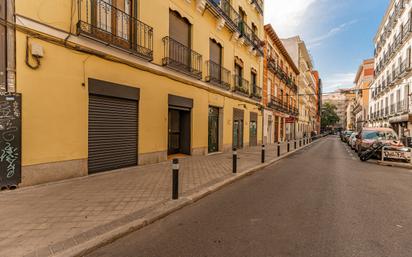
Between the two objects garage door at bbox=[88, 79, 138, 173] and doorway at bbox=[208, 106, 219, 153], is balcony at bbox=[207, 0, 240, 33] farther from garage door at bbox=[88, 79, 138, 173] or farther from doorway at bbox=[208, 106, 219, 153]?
garage door at bbox=[88, 79, 138, 173]

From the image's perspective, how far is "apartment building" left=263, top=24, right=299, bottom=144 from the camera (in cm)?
2131

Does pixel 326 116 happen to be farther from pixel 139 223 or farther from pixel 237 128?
pixel 139 223

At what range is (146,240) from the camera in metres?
3.18

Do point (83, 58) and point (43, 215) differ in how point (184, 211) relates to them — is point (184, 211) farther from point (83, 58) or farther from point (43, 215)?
point (83, 58)

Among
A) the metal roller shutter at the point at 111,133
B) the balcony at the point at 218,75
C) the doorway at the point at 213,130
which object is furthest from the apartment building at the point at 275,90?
the metal roller shutter at the point at 111,133

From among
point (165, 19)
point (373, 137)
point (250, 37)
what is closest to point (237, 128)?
point (250, 37)

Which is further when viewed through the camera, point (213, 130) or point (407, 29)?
point (407, 29)


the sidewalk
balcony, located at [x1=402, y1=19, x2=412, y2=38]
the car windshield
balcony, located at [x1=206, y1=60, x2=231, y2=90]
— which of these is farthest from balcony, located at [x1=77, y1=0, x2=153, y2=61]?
balcony, located at [x1=402, y1=19, x2=412, y2=38]

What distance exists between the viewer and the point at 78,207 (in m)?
4.07

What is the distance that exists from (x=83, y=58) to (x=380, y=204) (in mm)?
8470

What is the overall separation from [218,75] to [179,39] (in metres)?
3.78

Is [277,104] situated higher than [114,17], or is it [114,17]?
[114,17]

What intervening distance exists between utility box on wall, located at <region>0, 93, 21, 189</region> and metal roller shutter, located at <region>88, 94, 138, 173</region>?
1.80 metres

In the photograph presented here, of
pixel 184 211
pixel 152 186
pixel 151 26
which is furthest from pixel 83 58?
pixel 184 211
